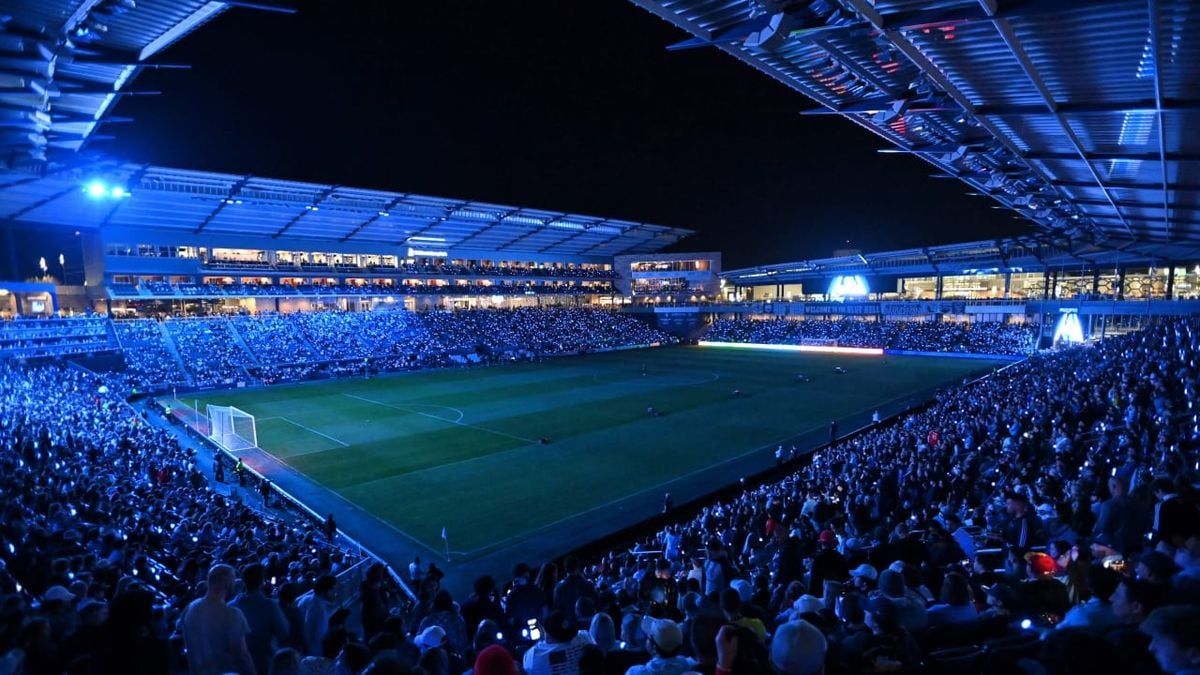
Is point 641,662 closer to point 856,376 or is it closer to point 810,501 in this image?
point 810,501

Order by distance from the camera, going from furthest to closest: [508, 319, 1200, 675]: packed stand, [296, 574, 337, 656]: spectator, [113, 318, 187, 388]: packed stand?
[113, 318, 187, 388]: packed stand < [296, 574, 337, 656]: spectator < [508, 319, 1200, 675]: packed stand

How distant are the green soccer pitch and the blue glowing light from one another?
1906 centimetres

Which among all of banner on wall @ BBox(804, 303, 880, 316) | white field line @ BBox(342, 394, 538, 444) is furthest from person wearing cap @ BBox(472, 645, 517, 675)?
banner on wall @ BBox(804, 303, 880, 316)

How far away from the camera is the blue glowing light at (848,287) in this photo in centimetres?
6462

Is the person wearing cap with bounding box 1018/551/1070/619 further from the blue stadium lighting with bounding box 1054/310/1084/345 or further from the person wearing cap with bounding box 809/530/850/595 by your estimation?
the blue stadium lighting with bounding box 1054/310/1084/345

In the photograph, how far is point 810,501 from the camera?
11.1 metres

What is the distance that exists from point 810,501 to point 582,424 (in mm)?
17155

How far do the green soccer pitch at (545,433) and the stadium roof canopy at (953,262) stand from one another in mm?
10851

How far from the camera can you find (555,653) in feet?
12.5

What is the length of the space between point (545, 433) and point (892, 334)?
47.4 m

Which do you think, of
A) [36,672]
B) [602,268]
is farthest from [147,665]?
[602,268]

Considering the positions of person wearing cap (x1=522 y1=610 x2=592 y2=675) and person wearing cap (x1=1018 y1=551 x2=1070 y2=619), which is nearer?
person wearing cap (x1=522 y1=610 x2=592 y2=675)

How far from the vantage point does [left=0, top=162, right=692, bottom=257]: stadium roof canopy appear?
33.3 meters

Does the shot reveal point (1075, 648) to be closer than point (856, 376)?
Yes
